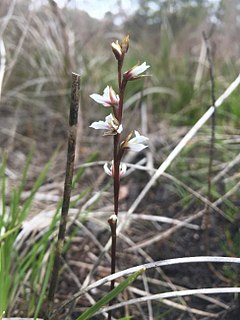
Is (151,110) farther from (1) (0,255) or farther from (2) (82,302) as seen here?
(1) (0,255)

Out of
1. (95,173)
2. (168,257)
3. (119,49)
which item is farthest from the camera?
(95,173)

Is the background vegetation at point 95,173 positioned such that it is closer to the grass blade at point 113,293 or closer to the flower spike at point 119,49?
the grass blade at point 113,293

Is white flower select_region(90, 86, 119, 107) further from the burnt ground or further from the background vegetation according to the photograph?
Result: the burnt ground

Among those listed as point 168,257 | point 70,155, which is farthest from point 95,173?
point 70,155

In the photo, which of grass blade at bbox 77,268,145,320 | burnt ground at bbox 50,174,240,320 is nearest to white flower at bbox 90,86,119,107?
grass blade at bbox 77,268,145,320

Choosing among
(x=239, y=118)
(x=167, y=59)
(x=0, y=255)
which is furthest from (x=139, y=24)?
(x=0, y=255)

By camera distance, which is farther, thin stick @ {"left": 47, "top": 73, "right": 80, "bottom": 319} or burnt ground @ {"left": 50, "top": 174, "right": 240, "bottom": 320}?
burnt ground @ {"left": 50, "top": 174, "right": 240, "bottom": 320}

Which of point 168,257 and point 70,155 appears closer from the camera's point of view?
point 70,155

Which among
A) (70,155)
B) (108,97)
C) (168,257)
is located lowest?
(168,257)

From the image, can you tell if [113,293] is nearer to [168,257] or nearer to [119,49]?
[119,49]

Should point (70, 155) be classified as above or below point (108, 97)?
below

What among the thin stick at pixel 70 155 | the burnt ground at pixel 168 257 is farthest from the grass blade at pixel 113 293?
the burnt ground at pixel 168 257
